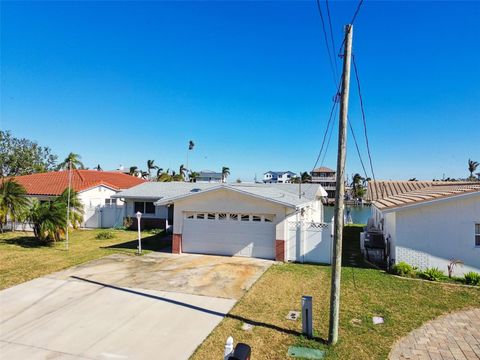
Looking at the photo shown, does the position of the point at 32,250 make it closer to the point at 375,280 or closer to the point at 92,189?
the point at 92,189

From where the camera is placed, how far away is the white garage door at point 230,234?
585 inches

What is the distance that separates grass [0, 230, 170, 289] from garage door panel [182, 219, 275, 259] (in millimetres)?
2486

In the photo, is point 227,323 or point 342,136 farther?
point 227,323

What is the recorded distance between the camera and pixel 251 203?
587 inches

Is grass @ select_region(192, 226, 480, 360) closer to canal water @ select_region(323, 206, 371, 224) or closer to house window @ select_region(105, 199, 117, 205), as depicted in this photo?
house window @ select_region(105, 199, 117, 205)

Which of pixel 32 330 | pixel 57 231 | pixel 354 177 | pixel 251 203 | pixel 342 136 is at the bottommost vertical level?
pixel 32 330

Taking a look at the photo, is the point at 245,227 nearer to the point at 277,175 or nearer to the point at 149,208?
the point at 149,208

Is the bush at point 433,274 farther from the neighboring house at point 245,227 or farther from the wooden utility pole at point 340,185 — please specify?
→ the wooden utility pole at point 340,185

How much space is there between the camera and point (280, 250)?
1436cm

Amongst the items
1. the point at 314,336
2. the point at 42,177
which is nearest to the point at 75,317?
the point at 314,336

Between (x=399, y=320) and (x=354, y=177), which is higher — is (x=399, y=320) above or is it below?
below

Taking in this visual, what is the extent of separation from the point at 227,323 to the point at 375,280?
6166 mm

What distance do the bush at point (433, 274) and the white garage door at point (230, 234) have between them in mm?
5967

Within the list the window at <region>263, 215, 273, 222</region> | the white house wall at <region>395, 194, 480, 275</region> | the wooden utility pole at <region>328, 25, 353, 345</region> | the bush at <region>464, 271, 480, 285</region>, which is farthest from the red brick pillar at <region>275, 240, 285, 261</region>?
the wooden utility pole at <region>328, 25, 353, 345</region>
